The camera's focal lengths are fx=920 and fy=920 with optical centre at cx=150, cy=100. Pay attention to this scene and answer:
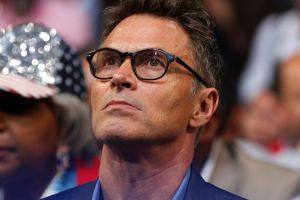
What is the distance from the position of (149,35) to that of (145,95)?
0.71 ft

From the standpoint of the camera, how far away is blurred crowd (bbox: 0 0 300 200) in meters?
4.07

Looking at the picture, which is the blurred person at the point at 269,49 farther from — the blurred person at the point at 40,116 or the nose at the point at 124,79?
the nose at the point at 124,79

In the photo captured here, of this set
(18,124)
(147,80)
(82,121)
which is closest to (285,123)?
(82,121)

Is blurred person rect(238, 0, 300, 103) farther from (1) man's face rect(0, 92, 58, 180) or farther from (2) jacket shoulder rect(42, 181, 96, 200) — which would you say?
(2) jacket shoulder rect(42, 181, 96, 200)

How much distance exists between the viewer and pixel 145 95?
2.83m

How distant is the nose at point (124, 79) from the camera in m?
2.82

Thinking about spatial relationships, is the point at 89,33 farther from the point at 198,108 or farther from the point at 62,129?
the point at 198,108

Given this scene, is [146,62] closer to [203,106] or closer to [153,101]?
[153,101]

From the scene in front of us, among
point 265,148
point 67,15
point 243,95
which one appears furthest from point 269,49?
point 67,15

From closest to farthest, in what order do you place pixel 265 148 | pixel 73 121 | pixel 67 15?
pixel 73 121, pixel 265 148, pixel 67 15

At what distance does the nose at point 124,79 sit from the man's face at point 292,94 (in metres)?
3.00

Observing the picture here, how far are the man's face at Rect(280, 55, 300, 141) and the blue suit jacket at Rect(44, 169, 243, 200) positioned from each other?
2.84 metres

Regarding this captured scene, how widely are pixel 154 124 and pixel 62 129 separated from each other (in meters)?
1.01

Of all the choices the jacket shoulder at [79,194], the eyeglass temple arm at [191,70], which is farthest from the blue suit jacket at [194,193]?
the eyeglass temple arm at [191,70]
